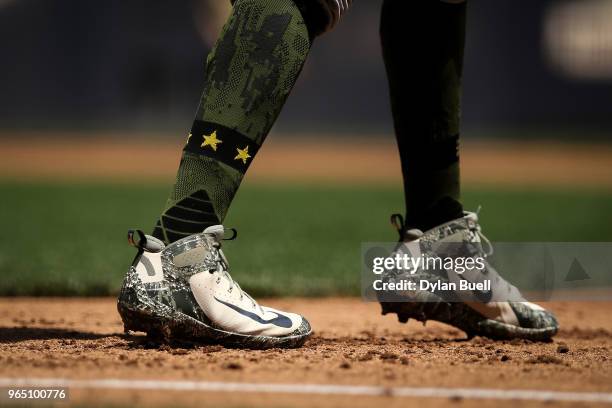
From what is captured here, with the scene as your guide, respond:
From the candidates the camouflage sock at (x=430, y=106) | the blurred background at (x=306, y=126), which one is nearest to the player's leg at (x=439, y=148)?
the camouflage sock at (x=430, y=106)

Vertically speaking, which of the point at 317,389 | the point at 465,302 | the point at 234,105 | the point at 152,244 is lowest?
the point at 317,389

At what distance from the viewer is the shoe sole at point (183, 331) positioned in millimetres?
1782

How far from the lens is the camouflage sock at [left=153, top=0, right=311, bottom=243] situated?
1.75 metres

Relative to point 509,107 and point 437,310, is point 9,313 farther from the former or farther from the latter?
point 509,107

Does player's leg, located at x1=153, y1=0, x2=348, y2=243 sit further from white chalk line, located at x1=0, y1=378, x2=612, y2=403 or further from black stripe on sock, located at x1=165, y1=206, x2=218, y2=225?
white chalk line, located at x1=0, y1=378, x2=612, y2=403

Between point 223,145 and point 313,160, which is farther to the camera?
point 313,160

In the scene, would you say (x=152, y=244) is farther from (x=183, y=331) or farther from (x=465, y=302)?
(x=465, y=302)

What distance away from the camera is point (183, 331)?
182 centimetres

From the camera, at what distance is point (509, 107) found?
799 inches

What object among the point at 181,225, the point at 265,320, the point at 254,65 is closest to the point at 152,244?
the point at 181,225

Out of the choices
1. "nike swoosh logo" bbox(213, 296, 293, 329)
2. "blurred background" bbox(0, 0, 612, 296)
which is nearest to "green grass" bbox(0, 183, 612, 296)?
"blurred background" bbox(0, 0, 612, 296)

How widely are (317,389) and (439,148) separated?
33.6 inches

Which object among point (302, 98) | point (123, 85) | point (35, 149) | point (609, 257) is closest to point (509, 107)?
point (302, 98)

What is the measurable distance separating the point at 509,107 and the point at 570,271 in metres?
18.4
